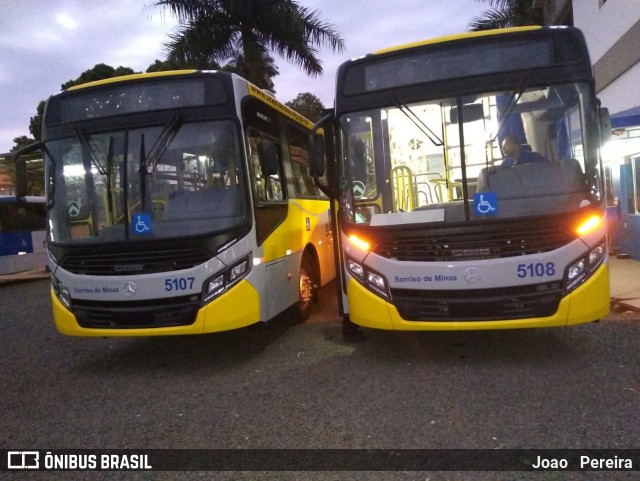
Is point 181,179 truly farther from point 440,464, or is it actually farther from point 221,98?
point 440,464

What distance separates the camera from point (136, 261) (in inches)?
207

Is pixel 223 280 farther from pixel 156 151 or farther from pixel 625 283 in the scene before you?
pixel 625 283

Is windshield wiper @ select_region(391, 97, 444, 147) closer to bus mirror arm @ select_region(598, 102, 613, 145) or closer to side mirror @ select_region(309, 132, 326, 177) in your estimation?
side mirror @ select_region(309, 132, 326, 177)

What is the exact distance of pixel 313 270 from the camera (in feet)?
25.5

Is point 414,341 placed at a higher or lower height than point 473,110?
lower

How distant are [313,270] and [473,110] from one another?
358 cm

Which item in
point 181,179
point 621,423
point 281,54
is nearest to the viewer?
point 621,423

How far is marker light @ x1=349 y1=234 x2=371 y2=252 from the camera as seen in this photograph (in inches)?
201

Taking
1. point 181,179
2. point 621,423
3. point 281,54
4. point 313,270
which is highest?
point 281,54

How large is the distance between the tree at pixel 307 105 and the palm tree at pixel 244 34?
1624 cm

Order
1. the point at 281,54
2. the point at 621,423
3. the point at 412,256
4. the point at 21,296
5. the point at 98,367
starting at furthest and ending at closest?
→ 1. the point at 281,54
2. the point at 21,296
3. the point at 98,367
4. the point at 412,256
5. the point at 621,423

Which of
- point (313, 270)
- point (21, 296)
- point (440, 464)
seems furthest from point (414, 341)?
point (21, 296)

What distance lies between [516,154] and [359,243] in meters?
1.64

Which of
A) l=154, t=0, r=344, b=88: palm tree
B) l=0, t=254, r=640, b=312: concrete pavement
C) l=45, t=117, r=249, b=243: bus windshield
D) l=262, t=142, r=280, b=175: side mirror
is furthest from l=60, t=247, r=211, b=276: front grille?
l=154, t=0, r=344, b=88: palm tree
